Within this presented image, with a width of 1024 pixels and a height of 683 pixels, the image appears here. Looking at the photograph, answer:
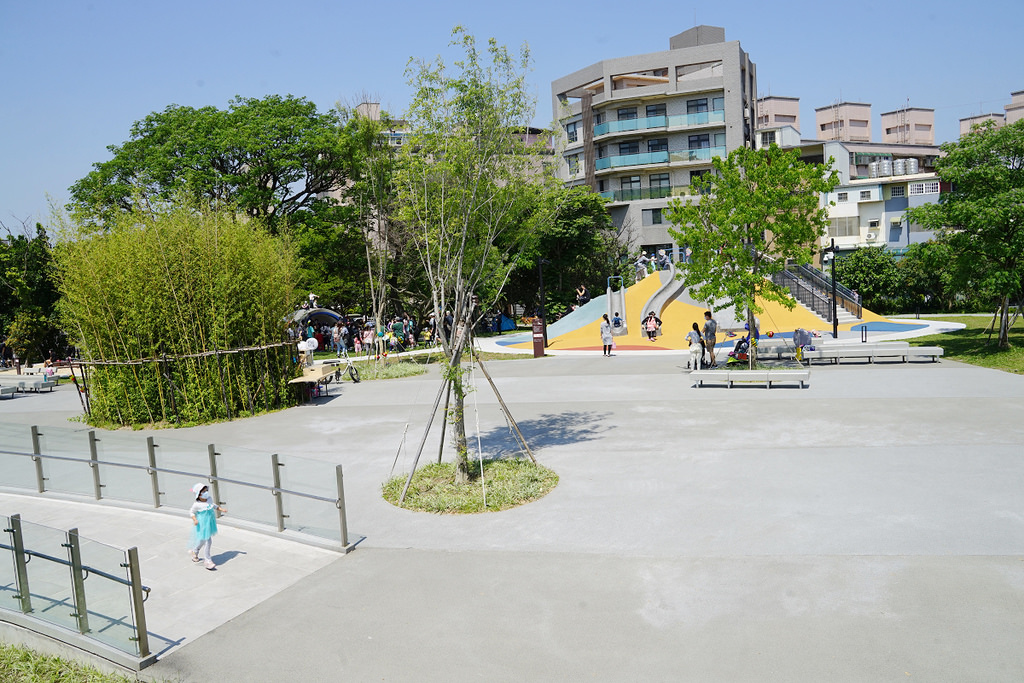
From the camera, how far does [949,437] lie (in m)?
12.0

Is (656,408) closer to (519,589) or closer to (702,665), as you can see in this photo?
(519,589)

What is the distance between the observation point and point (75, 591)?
6238 millimetres

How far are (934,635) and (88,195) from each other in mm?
38643

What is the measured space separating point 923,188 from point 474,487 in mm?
54615

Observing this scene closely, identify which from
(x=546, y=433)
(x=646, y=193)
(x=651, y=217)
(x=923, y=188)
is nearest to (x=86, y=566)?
(x=546, y=433)

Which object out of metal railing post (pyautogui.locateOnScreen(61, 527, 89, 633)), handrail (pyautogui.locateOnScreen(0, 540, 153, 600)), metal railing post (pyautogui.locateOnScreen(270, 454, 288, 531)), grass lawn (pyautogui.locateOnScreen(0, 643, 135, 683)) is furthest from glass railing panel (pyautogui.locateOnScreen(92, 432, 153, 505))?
metal railing post (pyautogui.locateOnScreen(61, 527, 89, 633))

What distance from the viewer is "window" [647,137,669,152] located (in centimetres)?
5231

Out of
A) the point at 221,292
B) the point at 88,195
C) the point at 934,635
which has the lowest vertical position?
the point at 934,635

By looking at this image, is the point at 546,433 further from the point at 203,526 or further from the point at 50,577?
the point at 50,577

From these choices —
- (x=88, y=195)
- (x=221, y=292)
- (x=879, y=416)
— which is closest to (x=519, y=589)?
(x=879, y=416)

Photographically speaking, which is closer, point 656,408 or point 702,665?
point 702,665

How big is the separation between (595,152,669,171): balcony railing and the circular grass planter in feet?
145

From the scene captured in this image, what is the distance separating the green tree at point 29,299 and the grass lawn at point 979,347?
3490cm

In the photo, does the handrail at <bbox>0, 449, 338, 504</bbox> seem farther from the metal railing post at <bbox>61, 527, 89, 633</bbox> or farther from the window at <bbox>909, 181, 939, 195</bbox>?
the window at <bbox>909, 181, 939, 195</bbox>
